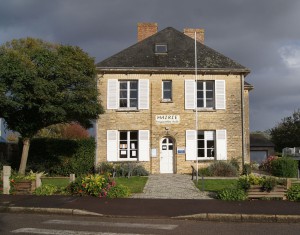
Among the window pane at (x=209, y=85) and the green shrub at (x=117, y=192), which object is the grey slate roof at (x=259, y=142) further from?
the green shrub at (x=117, y=192)

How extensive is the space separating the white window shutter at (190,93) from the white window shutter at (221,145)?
7.30ft

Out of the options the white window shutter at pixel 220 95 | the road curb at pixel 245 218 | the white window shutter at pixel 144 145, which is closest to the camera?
the road curb at pixel 245 218

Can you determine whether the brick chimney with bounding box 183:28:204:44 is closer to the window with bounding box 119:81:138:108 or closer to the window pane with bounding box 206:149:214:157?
the window with bounding box 119:81:138:108

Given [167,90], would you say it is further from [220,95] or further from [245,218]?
[245,218]

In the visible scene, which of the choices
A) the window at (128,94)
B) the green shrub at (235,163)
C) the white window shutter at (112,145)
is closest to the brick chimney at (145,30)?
the window at (128,94)

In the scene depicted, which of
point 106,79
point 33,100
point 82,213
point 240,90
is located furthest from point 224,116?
point 82,213

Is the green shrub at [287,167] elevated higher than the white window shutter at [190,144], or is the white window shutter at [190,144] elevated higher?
the white window shutter at [190,144]

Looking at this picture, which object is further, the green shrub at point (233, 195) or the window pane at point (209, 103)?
the window pane at point (209, 103)

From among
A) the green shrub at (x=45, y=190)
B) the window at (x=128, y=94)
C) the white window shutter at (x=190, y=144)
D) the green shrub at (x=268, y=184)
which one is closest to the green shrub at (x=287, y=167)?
the white window shutter at (x=190, y=144)

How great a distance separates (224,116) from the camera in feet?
78.3

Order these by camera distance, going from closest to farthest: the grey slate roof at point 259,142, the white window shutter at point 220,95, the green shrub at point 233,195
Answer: the green shrub at point 233,195
the white window shutter at point 220,95
the grey slate roof at point 259,142

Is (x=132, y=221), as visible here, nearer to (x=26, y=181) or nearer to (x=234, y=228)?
(x=234, y=228)

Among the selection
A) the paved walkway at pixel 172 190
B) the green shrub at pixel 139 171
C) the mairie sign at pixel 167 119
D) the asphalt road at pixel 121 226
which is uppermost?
the mairie sign at pixel 167 119

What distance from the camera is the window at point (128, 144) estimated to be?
77.4 feet
